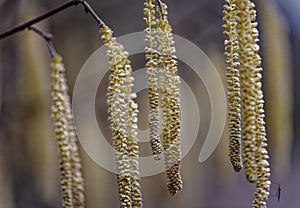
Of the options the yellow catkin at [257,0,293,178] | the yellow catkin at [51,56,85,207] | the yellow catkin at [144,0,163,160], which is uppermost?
the yellow catkin at [257,0,293,178]

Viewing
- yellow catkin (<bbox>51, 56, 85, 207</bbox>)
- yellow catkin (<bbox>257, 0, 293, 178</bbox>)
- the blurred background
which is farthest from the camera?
yellow catkin (<bbox>257, 0, 293, 178</bbox>)

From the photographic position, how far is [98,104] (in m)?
2.00

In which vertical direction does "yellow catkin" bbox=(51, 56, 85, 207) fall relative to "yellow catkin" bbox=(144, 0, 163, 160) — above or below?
below

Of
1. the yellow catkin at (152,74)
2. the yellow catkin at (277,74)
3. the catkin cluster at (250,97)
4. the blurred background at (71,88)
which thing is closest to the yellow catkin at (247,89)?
the catkin cluster at (250,97)

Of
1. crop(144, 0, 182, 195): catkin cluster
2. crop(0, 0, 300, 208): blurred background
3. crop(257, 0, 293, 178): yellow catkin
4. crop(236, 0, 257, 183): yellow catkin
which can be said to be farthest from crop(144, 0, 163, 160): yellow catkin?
crop(257, 0, 293, 178): yellow catkin

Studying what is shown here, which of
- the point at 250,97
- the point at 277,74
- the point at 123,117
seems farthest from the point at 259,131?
the point at 277,74

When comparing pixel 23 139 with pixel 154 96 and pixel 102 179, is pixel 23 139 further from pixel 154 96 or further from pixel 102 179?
pixel 154 96

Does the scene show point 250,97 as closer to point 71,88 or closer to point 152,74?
point 152,74

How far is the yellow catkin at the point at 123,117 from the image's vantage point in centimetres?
55

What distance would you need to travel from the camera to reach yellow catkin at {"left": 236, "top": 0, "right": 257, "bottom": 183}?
1.72 feet

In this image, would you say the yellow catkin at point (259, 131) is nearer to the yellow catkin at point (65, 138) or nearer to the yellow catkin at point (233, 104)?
the yellow catkin at point (233, 104)

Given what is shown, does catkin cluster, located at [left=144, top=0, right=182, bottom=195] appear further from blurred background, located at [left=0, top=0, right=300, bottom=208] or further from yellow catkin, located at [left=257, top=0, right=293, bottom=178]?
yellow catkin, located at [left=257, top=0, right=293, bottom=178]

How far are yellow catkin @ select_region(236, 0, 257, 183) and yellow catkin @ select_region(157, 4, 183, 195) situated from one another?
0.09 m

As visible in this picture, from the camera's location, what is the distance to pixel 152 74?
0.61m
